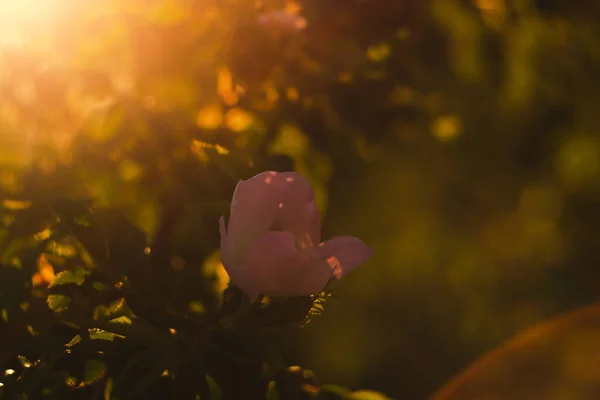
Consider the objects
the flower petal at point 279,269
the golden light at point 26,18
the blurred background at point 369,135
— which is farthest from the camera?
the golden light at point 26,18

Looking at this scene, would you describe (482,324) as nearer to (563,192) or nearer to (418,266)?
(418,266)

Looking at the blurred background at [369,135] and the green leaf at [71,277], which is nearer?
the green leaf at [71,277]

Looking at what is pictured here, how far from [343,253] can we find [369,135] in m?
0.82

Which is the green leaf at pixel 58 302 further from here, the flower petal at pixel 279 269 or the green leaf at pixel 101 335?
the flower petal at pixel 279 269

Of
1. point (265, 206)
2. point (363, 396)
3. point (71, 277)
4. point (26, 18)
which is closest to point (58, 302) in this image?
point (71, 277)

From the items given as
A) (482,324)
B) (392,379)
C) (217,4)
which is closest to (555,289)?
(482,324)

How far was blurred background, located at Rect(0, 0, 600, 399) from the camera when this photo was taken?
1.20 m

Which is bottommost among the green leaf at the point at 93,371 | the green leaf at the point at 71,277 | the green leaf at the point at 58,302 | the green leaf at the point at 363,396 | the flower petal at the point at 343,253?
the green leaf at the point at 363,396

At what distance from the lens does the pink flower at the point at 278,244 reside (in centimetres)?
69

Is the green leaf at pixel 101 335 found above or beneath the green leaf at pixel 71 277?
beneath

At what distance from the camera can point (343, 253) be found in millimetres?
744

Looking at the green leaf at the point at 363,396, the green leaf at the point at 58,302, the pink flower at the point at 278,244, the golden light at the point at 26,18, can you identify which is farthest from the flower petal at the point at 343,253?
the golden light at the point at 26,18

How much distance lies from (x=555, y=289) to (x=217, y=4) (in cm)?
198

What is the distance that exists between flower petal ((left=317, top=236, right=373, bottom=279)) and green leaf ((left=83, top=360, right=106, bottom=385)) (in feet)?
0.93
